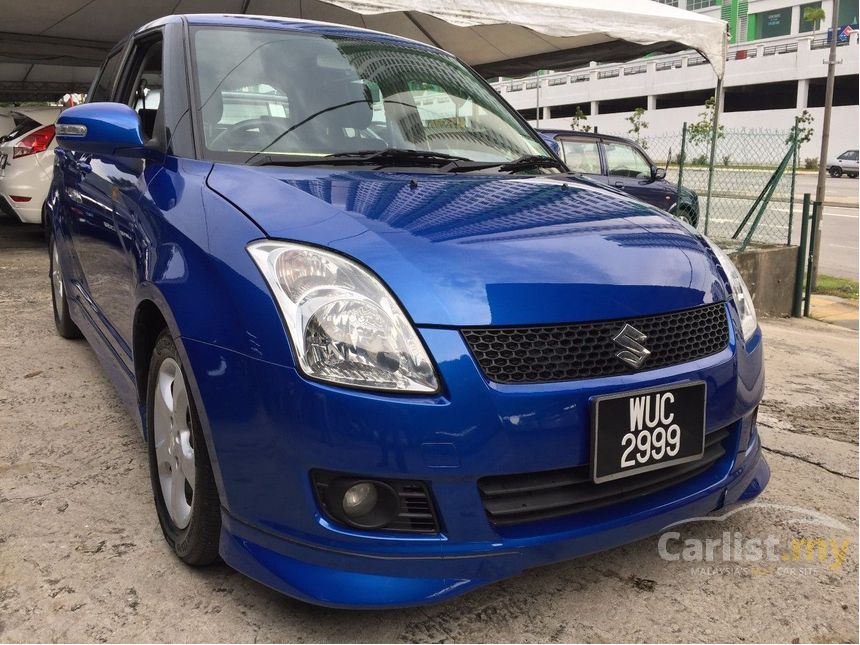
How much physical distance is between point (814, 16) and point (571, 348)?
180 feet

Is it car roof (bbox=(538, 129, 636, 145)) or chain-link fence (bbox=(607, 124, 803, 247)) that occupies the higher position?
car roof (bbox=(538, 129, 636, 145))

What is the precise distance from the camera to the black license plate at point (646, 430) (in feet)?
5.52

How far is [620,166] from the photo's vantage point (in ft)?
31.8

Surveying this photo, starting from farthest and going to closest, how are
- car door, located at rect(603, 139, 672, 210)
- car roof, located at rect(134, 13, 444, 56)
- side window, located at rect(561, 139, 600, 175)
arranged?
car door, located at rect(603, 139, 672, 210) < side window, located at rect(561, 139, 600, 175) < car roof, located at rect(134, 13, 444, 56)

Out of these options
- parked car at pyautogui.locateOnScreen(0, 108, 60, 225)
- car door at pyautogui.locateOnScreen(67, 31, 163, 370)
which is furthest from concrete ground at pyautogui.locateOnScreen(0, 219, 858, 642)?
parked car at pyautogui.locateOnScreen(0, 108, 60, 225)

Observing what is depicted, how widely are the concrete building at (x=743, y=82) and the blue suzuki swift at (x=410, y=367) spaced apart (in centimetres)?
4097

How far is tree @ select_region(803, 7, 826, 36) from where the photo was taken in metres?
47.6

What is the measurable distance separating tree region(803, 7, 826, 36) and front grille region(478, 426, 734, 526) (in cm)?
5239

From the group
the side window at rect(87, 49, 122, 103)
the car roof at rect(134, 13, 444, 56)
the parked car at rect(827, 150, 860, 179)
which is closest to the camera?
the car roof at rect(134, 13, 444, 56)

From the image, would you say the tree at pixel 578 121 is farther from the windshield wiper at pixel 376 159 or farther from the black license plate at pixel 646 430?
the black license plate at pixel 646 430

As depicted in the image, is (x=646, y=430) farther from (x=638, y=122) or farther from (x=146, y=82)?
(x=638, y=122)

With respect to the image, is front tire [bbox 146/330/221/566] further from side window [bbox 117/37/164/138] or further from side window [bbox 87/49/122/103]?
side window [bbox 87/49/122/103]

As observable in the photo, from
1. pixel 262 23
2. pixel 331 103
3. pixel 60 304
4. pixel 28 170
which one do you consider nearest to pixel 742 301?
pixel 331 103

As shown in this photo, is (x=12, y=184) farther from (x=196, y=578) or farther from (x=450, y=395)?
(x=450, y=395)
